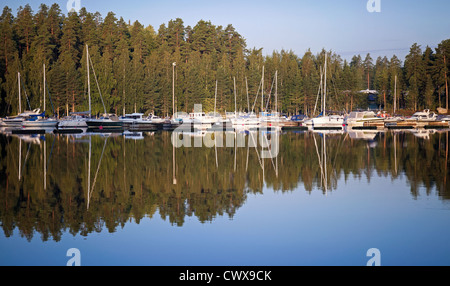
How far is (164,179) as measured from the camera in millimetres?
20828

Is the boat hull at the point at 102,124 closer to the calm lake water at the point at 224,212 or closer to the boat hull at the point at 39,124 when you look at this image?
the boat hull at the point at 39,124

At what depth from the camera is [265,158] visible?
2895cm

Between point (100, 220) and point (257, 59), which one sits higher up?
point (257, 59)

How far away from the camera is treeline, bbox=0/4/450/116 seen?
83.1 m

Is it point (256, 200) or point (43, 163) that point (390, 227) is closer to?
point (256, 200)

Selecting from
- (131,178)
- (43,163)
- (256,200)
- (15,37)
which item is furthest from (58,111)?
(256,200)

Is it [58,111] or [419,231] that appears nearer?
[419,231]

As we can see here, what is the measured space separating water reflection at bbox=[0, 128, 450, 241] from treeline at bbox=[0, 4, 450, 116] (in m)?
51.0

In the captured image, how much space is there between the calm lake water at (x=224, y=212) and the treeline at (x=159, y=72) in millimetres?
59140

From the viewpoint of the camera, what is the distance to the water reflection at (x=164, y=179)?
14.8 meters

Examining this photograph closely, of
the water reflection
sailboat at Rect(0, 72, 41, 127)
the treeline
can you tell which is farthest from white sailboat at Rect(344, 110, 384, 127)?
sailboat at Rect(0, 72, 41, 127)

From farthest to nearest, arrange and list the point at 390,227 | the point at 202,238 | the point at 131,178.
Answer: the point at 131,178, the point at 390,227, the point at 202,238

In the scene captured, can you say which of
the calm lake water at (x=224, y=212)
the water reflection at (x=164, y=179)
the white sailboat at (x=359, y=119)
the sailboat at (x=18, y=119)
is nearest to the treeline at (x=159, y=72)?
the sailboat at (x=18, y=119)

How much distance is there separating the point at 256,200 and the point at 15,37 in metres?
89.6
